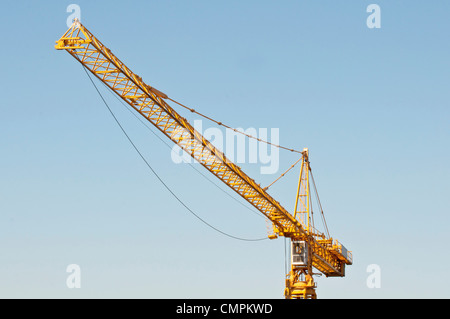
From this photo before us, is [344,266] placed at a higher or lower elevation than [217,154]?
lower

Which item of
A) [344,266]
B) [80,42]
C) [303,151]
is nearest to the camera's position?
[80,42]

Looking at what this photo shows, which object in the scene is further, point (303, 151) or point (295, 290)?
point (303, 151)

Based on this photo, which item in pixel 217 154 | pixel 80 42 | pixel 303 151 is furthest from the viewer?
pixel 303 151

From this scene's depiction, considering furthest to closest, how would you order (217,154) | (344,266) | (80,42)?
1. (344,266)
2. (217,154)
3. (80,42)
